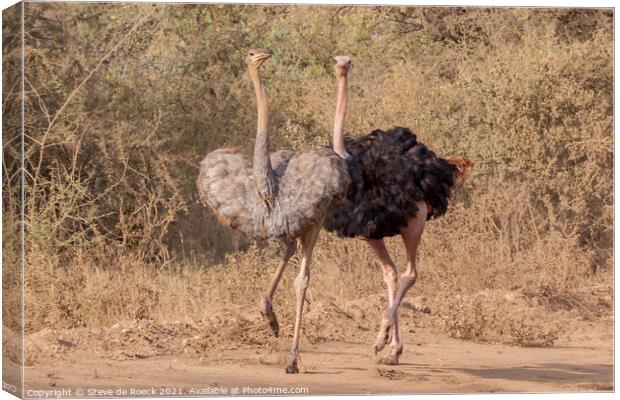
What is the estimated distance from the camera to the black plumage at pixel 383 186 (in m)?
10.2

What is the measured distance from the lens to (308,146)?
14.6 meters

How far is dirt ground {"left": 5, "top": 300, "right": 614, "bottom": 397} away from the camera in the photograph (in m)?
9.16

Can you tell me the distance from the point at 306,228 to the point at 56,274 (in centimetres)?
263

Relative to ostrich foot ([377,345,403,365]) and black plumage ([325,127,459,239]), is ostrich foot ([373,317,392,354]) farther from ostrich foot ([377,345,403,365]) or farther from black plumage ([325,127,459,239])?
black plumage ([325,127,459,239])

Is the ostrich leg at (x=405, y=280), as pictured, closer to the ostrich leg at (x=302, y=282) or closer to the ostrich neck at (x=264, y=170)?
the ostrich leg at (x=302, y=282)

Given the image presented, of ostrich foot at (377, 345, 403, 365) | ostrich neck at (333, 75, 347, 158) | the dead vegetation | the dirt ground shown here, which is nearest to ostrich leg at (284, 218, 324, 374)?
the dirt ground

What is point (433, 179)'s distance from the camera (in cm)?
1055

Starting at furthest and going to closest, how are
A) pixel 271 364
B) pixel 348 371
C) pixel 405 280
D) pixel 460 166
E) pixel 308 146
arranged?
pixel 308 146
pixel 460 166
pixel 405 280
pixel 271 364
pixel 348 371

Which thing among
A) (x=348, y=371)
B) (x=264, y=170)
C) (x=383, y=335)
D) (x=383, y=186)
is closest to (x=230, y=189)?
(x=264, y=170)

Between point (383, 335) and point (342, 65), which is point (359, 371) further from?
point (342, 65)

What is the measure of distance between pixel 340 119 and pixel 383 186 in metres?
0.54

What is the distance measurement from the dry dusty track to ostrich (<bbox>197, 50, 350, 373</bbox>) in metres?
0.98

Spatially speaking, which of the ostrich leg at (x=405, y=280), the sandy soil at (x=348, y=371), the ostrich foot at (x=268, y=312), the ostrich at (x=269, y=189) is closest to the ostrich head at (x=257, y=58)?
the ostrich at (x=269, y=189)

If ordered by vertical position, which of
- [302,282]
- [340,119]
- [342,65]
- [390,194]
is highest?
[342,65]
